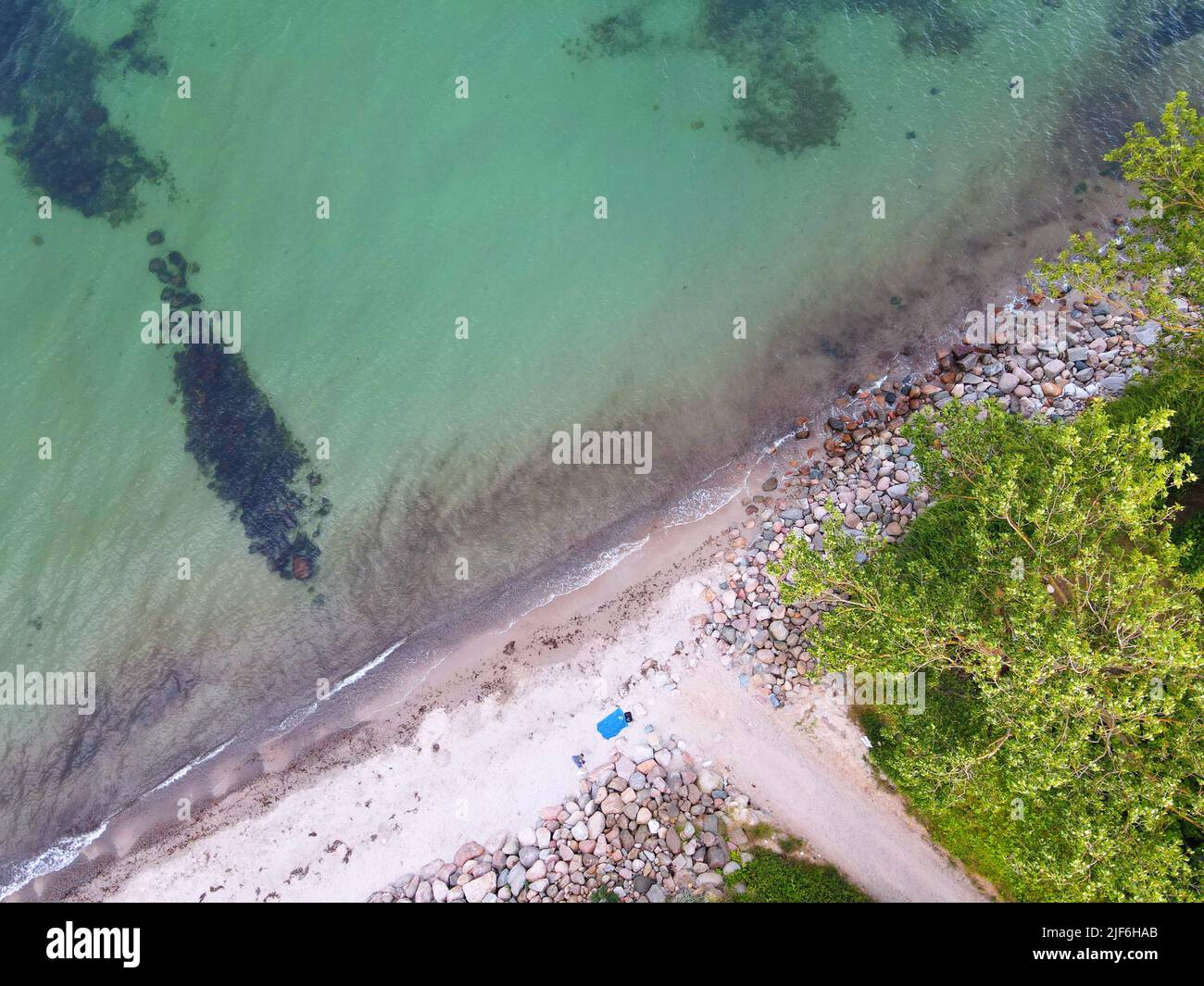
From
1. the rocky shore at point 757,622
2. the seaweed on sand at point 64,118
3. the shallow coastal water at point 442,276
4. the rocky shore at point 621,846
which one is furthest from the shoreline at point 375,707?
the seaweed on sand at point 64,118

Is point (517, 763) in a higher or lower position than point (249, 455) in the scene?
lower

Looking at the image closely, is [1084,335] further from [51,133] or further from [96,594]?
[51,133]

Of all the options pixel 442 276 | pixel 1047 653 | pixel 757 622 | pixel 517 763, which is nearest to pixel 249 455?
pixel 442 276

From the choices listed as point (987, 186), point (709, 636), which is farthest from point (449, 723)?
point (987, 186)

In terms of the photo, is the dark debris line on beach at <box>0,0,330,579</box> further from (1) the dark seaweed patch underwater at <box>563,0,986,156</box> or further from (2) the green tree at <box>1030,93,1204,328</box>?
(2) the green tree at <box>1030,93,1204,328</box>

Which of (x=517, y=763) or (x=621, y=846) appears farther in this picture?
(x=517, y=763)

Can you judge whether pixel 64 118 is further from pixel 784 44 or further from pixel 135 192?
pixel 784 44

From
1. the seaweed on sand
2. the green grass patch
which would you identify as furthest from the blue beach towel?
the seaweed on sand

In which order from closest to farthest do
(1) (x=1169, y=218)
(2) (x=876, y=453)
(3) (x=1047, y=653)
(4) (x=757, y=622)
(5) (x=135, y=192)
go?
1. (3) (x=1047, y=653)
2. (1) (x=1169, y=218)
3. (4) (x=757, y=622)
4. (2) (x=876, y=453)
5. (5) (x=135, y=192)
